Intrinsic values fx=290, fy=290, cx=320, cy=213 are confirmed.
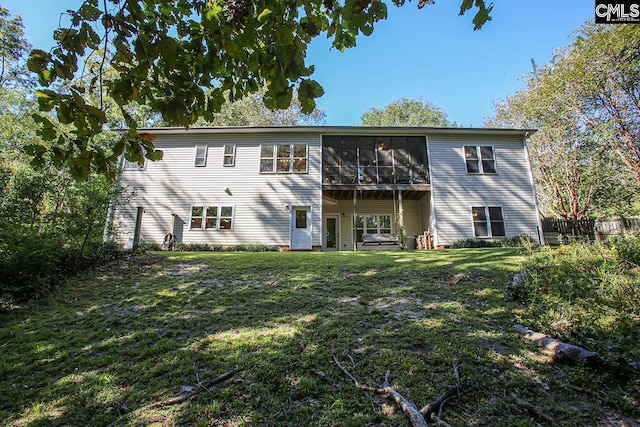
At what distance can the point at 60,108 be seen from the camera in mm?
1604

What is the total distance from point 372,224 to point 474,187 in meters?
5.60

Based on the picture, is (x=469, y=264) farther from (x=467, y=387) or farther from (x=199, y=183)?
(x=199, y=183)

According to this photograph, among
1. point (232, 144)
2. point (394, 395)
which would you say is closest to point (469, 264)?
point (394, 395)

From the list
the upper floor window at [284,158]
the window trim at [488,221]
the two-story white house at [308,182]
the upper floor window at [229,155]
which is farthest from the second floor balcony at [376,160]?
the upper floor window at [229,155]

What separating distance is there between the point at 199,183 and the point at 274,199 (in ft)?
13.0

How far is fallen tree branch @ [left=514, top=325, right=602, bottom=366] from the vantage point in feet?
9.50

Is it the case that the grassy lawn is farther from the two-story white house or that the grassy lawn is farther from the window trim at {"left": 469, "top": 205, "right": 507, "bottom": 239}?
the window trim at {"left": 469, "top": 205, "right": 507, "bottom": 239}

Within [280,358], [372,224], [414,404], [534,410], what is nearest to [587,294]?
[534,410]

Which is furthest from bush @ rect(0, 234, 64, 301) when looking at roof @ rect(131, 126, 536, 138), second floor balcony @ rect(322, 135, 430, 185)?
second floor balcony @ rect(322, 135, 430, 185)

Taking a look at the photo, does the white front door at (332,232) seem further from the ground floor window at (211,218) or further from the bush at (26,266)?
the bush at (26,266)

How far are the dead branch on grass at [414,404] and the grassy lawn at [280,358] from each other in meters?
0.06

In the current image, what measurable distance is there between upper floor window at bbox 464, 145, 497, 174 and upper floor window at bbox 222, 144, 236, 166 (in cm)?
1214

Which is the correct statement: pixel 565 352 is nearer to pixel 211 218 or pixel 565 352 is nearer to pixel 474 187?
pixel 474 187

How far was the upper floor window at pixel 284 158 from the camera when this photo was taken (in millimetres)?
14992
